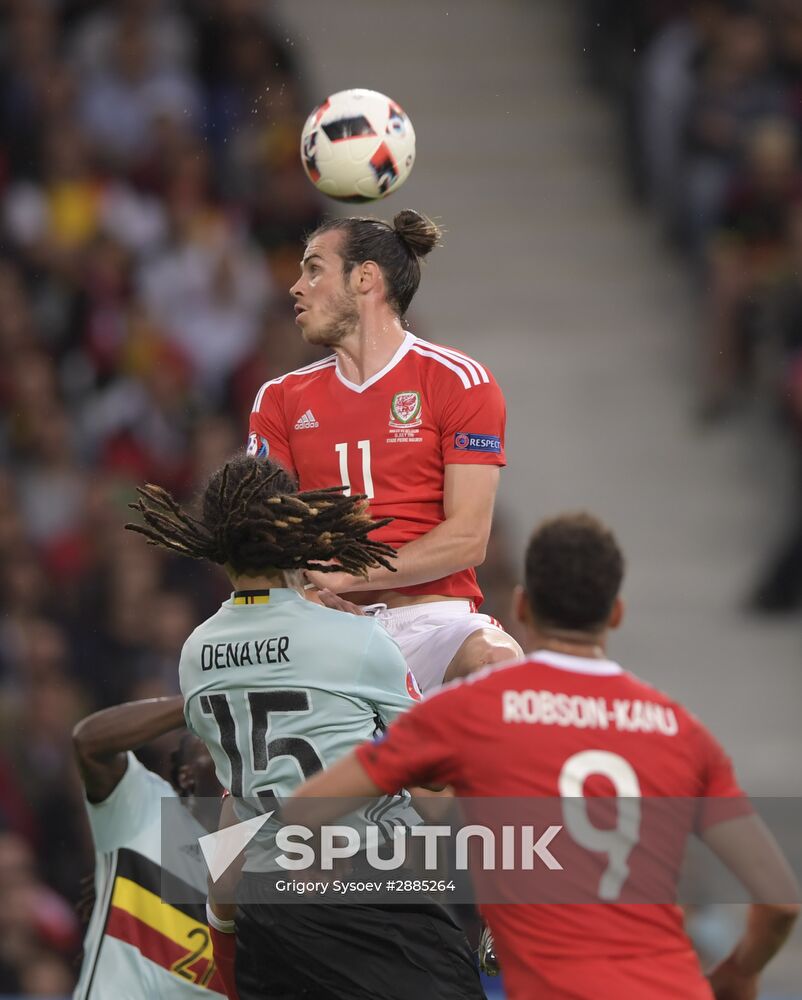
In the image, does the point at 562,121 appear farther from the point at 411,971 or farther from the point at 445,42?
the point at 411,971

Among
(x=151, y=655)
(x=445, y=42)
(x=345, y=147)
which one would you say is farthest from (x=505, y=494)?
(x=345, y=147)

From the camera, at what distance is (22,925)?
28.9 feet

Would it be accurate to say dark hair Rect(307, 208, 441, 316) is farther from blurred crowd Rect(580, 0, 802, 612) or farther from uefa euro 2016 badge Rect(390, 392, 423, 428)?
blurred crowd Rect(580, 0, 802, 612)

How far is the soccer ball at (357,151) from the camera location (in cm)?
604

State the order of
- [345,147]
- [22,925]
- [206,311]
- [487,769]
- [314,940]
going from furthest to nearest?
1. [206,311]
2. [22,925]
3. [345,147]
4. [314,940]
5. [487,769]

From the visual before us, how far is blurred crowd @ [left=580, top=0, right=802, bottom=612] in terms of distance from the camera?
38.3 ft

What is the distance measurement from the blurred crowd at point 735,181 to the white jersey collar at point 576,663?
7.62 m

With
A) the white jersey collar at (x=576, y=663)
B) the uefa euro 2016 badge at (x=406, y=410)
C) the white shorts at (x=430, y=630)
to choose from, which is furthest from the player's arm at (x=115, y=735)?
the white jersey collar at (x=576, y=663)

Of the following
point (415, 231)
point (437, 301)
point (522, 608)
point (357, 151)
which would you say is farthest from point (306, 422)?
point (437, 301)

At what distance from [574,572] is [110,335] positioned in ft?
25.7

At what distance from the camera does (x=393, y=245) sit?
5.86 metres

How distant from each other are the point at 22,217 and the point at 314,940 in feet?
26.7

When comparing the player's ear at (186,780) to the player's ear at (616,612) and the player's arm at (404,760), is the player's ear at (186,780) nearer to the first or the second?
the player's arm at (404,760)

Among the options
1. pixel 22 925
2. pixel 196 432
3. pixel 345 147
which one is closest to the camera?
pixel 345 147
